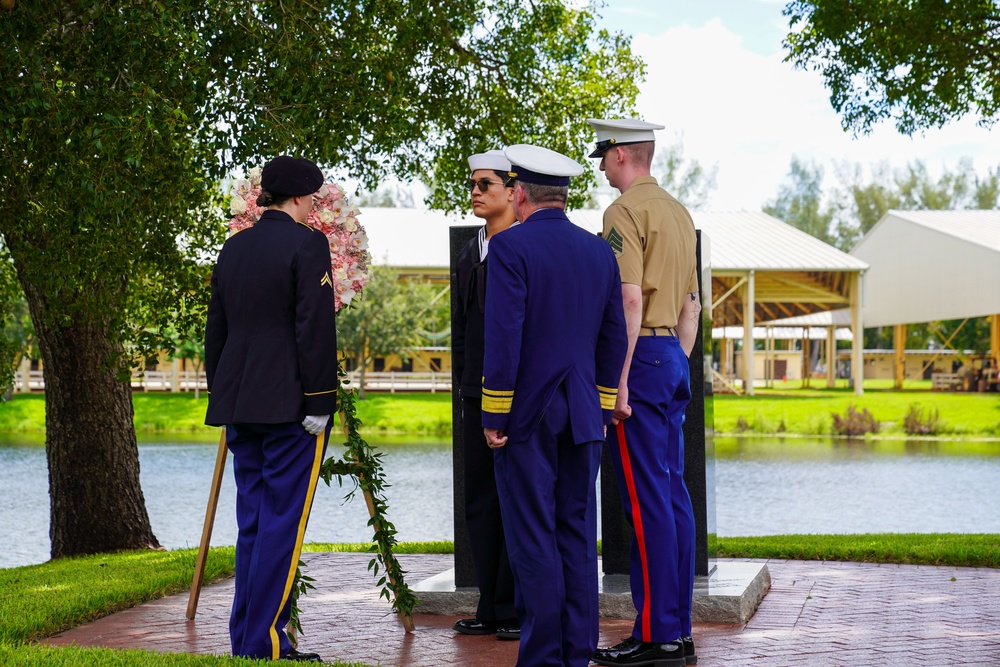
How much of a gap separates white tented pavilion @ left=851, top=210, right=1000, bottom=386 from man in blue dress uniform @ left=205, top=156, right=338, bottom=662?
39.8 metres

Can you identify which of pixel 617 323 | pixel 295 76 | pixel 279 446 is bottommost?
pixel 279 446

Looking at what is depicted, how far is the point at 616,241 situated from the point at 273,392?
1595mm

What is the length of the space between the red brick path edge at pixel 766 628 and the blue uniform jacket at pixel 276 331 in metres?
1.24

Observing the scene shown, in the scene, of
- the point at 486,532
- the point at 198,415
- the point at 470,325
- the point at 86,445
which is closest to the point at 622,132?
the point at 470,325

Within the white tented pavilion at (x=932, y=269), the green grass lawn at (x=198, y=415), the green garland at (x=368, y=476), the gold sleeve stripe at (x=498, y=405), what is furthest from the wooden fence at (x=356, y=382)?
the gold sleeve stripe at (x=498, y=405)

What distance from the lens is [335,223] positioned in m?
5.50

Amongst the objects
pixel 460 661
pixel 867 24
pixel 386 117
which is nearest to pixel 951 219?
pixel 867 24

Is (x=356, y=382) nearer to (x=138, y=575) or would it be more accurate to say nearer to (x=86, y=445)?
(x=86, y=445)

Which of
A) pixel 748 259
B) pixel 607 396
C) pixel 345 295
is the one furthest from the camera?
pixel 748 259

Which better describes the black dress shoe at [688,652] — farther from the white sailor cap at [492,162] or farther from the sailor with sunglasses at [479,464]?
the white sailor cap at [492,162]

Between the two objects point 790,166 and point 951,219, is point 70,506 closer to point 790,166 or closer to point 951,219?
point 951,219

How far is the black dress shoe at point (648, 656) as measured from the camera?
15.8 ft

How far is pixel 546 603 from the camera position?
4238mm

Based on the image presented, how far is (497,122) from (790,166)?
76833mm
